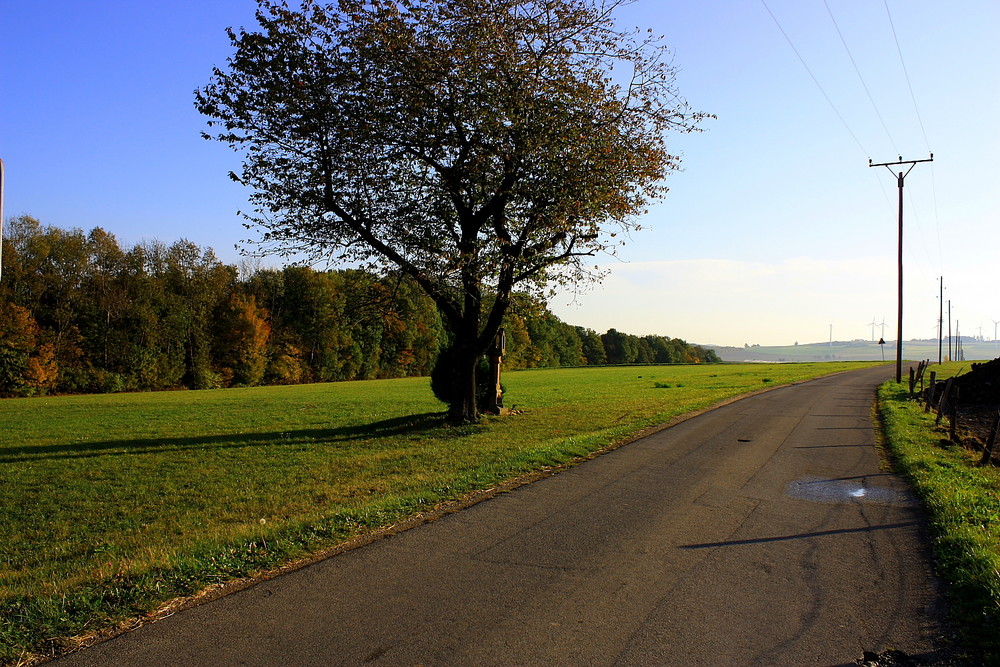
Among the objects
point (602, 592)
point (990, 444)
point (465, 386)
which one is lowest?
point (602, 592)

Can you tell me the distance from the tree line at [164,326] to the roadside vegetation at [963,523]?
→ 2616 centimetres

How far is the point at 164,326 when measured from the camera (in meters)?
62.5

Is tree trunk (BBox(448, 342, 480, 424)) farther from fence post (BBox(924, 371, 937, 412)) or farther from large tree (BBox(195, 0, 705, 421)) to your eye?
fence post (BBox(924, 371, 937, 412))

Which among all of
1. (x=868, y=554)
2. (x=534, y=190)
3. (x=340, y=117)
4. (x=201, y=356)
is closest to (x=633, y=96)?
(x=534, y=190)

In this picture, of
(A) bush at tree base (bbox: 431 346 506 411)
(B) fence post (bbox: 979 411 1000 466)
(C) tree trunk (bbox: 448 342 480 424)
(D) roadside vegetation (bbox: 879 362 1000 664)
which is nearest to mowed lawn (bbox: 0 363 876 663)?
(C) tree trunk (bbox: 448 342 480 424)

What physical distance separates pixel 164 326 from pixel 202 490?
2230 inches

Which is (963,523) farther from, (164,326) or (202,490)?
(164,326)

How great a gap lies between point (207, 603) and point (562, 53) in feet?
49.5

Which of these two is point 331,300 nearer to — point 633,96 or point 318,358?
point 318,358

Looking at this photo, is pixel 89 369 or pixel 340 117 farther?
pixel 89 369

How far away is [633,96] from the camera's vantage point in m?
17.3

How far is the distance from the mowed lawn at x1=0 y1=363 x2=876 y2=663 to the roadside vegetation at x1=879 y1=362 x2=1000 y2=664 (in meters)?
5.47

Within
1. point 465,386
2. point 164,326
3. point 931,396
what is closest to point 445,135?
point 465,386

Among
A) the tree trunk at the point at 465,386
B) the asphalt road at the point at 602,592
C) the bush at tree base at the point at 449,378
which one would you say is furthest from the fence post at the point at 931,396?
the asphalt road at the point at 602,592
